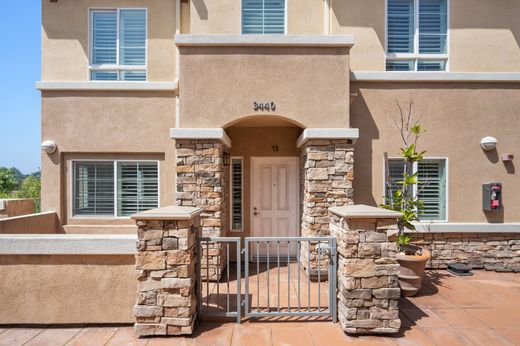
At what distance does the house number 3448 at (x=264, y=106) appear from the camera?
20.1ft

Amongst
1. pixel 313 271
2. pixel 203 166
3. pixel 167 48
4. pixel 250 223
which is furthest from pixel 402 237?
pixel 167 48

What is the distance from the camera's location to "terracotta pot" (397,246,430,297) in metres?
5.46

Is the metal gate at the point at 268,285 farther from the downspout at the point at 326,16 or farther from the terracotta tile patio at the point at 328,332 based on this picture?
the downspout at the point at 326,16

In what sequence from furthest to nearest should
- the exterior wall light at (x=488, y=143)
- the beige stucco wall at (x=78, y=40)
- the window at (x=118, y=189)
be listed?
1. the beige stucco wall at (x=78, y=40)
2. the window at (x=118, y=189)
3. the exterior wall light at (x=488, y=143)

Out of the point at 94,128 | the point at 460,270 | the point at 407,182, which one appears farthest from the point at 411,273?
the point at 94,128

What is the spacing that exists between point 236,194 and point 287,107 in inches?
113

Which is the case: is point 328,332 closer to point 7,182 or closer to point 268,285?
point 268,285

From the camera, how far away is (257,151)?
774 centimetres

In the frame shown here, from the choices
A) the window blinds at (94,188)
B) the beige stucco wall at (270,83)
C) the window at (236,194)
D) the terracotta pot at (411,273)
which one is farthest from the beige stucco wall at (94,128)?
the terracotta pot at (411,273)

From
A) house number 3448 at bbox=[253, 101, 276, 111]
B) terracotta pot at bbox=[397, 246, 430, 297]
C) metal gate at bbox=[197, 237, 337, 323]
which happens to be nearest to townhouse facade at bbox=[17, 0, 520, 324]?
house number 3448 at bbox=[253, 101, 276, 111]

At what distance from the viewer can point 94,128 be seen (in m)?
7.34

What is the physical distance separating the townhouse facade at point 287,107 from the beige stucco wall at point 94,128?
0.03 m

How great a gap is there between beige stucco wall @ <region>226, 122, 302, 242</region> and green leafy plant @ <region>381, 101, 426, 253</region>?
8.02ft

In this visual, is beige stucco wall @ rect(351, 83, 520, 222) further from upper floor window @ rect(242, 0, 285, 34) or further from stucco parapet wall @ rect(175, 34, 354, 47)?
upper floor window @ rect(242, 0, 285, 34)
